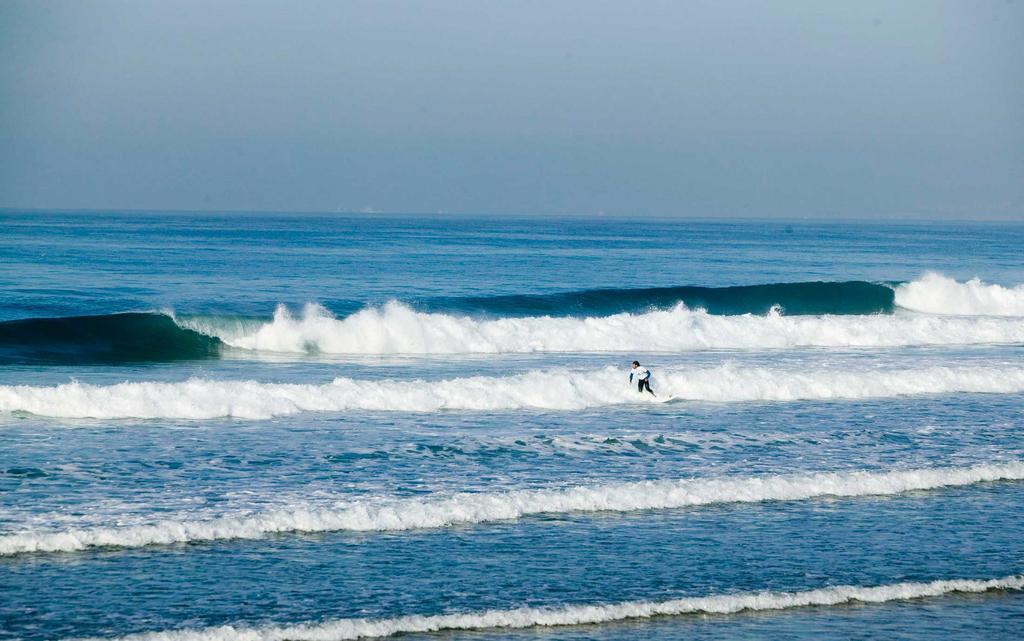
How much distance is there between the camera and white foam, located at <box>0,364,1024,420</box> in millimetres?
18203

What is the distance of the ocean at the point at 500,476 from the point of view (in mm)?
9734

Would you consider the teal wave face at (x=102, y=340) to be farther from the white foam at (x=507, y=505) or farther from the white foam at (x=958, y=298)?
the white foam at (x=958, y=298)

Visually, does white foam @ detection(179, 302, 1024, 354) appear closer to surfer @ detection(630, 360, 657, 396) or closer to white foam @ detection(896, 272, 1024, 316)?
surfer @ detection(630, 360, 657, 396)

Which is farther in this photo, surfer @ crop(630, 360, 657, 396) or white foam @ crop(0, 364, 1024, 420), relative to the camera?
surfer @ crop(630, 360, 657, 396)

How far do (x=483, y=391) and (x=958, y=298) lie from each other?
29583mm

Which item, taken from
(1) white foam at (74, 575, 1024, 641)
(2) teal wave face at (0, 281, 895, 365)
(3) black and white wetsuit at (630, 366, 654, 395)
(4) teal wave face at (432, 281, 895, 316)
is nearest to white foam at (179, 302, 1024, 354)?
(2) teal wave face at (0, 281, 895, 365)

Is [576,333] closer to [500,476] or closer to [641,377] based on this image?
[641,377]

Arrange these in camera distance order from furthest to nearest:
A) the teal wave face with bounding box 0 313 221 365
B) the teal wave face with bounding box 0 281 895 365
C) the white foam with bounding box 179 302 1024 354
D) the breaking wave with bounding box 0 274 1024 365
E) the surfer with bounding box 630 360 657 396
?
1. the white foam with bounding box 179 302 1024 354
2. the breaking wave with bounding box 0 274 1024 365
3. the teal wave face with bounding box 0 281 895 365
4. the teal wave face with bounding box 0 313 221 365
5. the surfer with bounding box 630 360 657 396

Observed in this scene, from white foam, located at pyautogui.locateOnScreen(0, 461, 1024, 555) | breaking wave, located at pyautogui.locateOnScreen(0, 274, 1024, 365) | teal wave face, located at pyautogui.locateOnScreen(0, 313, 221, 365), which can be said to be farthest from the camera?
breaking wave, located at pyautogui.locateOnScreen(0, 274, 1024, 365)

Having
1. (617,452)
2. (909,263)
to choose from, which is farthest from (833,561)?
(909,263)

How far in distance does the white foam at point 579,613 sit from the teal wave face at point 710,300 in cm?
2601

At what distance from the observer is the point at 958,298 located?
43.2 meters

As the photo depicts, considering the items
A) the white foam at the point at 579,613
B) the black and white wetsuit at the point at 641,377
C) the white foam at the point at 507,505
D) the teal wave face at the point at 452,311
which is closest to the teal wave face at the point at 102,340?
the teal wave face at the point at 452,311

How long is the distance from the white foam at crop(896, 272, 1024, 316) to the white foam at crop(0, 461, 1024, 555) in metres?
29.5
